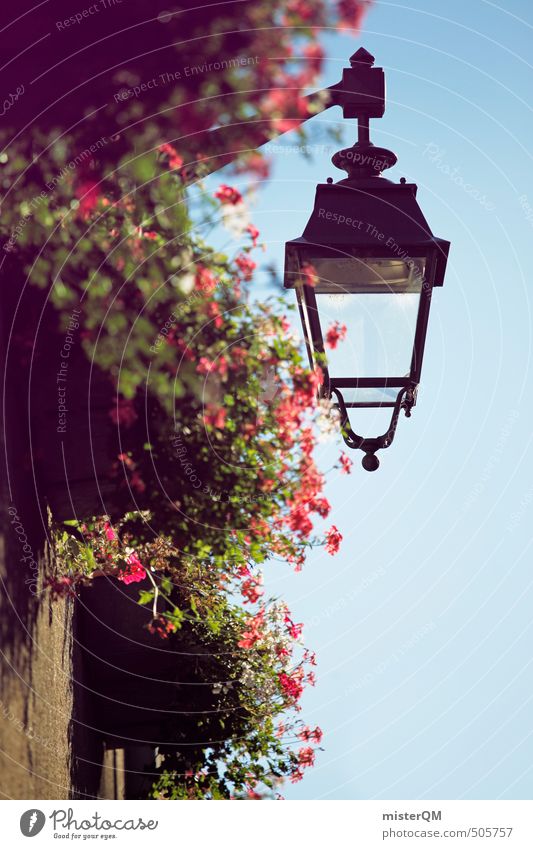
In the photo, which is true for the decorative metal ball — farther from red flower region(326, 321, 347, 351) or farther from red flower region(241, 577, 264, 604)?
red flower region(241, 577, 264, 604)

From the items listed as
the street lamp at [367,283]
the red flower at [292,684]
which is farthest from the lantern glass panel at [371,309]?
the red flower at [292,684]

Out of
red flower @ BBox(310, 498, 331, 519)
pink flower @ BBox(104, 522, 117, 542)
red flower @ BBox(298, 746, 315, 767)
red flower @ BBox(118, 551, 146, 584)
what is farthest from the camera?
red flower @ BBox(298, 746, 315, 767)

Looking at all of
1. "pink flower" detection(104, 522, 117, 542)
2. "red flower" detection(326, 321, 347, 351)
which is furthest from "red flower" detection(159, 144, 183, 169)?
"pink flower" detection(104, 522, 117, 542)

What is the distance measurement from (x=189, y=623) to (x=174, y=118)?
12.4ft

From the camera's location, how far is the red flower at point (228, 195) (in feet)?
9.54

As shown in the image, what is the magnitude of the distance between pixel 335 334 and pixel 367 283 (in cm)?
21

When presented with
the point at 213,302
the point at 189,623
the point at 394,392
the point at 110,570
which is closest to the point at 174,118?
the point at 213,302

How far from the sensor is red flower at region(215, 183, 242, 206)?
2908 mm

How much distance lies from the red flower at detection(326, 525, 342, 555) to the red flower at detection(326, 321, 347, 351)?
0.89m

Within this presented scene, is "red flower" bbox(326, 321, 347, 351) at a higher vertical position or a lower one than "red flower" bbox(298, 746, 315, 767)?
higher

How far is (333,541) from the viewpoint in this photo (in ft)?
12.7

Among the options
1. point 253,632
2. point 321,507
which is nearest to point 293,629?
point 253,632

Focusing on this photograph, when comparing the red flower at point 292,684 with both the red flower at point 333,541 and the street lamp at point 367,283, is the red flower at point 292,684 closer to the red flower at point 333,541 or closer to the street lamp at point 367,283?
the red flower at point 333,541

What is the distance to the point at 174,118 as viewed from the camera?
2.70 meters
